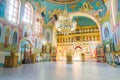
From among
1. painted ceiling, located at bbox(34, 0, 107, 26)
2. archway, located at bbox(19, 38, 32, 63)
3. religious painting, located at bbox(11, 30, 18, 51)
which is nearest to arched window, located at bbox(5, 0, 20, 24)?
religious painting, located at bbox(11, 30, 18, 51)

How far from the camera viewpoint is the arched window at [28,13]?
1084 cm

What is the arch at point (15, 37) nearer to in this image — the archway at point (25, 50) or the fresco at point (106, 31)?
the archway at point (25, 50)

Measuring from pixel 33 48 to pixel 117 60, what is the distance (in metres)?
8.45

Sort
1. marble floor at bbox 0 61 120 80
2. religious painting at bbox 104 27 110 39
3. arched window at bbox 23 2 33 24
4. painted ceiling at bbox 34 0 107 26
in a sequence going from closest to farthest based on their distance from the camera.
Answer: marble floor at bbox 0 61 120 80 < arched window at bbox 23 2 33 24 < religious painting at bbox 104 27 110 39 < painted ceiling at bbox 34 0 107 26

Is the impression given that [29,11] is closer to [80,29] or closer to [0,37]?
[0,37]

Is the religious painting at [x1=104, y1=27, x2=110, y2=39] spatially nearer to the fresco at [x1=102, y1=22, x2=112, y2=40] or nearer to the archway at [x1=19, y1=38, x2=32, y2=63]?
the fresco at [x1=102, y1=22, x2=112, y2=40]

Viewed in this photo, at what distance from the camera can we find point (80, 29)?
19.8 m

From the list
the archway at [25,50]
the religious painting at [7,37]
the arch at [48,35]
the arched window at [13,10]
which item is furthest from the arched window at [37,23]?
the religious painting at [7,37]

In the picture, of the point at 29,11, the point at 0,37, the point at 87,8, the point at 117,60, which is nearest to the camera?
the point at 0,37

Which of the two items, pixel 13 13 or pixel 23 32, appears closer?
pixel 13 13

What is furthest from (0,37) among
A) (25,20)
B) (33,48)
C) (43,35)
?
(43,35)

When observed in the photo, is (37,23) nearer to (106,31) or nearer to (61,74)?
(106,31)

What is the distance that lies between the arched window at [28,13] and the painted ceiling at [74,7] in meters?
1.27

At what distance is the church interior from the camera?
736cm
